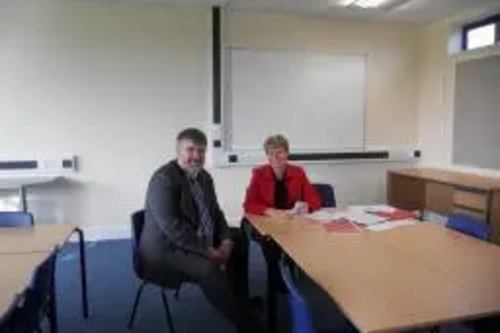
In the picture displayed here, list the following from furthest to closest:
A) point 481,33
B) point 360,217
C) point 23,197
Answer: point 481,33 → point 23,197 → point 360,217

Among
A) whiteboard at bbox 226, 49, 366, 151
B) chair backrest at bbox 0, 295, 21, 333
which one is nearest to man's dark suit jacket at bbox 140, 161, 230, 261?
chair backrest at bbox 0, 295, 21, 333

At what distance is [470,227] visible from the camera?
→ 2.54m

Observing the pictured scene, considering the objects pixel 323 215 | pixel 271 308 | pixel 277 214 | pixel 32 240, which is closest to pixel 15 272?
pixel 32 240

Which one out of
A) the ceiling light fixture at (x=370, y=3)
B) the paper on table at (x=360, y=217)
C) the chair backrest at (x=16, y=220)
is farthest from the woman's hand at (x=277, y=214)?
the ceiling light fixture at (x=370, y=3)

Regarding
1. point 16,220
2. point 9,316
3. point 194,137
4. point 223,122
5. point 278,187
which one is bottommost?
point 9,316

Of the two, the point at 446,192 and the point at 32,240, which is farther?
the point at 446,192

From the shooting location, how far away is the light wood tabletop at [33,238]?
7.48 feet

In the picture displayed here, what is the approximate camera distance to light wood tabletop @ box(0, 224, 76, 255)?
2279 mm

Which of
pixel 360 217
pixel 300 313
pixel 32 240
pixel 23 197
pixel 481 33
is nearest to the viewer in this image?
pixel 300 313

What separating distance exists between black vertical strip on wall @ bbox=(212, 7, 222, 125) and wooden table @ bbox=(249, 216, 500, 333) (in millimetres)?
2406

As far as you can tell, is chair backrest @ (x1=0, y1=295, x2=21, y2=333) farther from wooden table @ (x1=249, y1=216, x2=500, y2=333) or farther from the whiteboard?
the whiteboard

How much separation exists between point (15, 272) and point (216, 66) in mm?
3386

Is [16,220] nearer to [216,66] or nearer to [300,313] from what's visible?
[300,313]

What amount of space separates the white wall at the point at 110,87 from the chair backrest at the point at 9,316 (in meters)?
3.16
